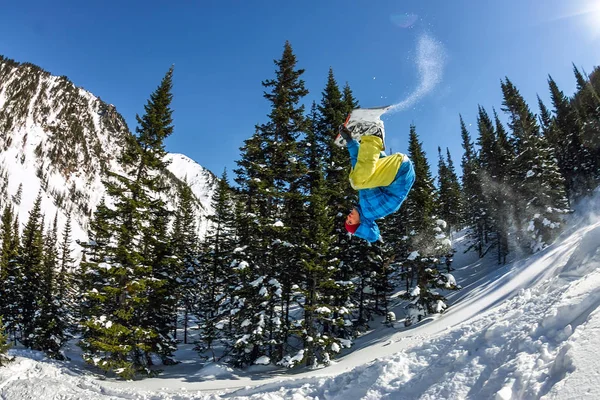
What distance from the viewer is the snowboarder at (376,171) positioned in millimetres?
5285

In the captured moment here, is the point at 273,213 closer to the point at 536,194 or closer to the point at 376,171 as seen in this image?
the point at 376,171

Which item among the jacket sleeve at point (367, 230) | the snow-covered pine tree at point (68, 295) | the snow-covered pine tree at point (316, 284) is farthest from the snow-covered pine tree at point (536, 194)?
the snow-covered pine tree at point (68, 295)

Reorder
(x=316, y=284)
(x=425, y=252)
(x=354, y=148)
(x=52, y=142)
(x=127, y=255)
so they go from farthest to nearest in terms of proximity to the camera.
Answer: (x=52, y=142), (x=425, y=252), (x=316, y=284), (x=127, y=255), (x=354, y=148)

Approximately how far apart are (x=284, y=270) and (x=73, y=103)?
197 m

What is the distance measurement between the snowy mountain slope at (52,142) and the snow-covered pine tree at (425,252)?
110950 millimetres

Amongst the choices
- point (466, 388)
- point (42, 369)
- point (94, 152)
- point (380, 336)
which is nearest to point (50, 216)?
point (94, 152)

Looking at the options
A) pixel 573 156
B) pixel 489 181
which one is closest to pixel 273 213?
pixel 489 181

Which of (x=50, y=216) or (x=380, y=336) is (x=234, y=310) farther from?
(x=50, y=216)

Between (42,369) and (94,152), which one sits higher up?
(94,152)

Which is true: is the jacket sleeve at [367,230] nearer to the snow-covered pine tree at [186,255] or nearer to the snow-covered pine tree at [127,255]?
the snow-covered pine tree at [127,255]

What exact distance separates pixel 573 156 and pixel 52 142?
6982 inches

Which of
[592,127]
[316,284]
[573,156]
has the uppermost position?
[592,127]

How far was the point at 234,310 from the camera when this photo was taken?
1727cm

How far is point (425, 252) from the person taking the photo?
21141 millimetres
